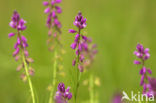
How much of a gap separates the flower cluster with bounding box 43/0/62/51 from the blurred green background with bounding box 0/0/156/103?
421mm

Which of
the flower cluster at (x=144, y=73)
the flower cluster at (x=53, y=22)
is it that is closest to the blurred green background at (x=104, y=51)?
the flower cluster at (x=53, y=22)

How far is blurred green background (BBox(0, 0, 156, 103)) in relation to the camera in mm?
4703

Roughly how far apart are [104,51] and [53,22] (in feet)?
8.41

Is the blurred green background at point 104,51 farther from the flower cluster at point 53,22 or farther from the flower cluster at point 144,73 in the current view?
the flower cluster at point 144,73

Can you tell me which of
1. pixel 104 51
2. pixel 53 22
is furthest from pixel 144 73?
pixel 104 51

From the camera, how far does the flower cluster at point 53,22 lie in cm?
325

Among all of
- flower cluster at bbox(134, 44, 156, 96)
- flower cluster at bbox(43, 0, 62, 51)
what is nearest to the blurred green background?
flower cluster at bbox(43, 0, 62, 51)

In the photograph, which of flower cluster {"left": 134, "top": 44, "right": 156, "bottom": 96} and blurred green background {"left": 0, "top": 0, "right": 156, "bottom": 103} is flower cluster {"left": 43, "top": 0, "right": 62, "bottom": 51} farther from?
flower cluster {"left": 134, "top": 44, "right": 156, "bottom": 96}

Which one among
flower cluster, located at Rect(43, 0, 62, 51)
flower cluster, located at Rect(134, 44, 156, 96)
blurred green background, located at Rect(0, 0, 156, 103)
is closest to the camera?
flower cluster, located at Rect(134, 44, 156, 96)

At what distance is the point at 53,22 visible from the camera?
3258 millimetres

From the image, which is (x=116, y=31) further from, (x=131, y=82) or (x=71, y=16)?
(x=71, y=16)

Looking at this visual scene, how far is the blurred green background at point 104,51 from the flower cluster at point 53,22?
42 cm

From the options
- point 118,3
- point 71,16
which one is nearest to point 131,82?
point 118,3

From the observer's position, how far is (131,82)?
474 cm
